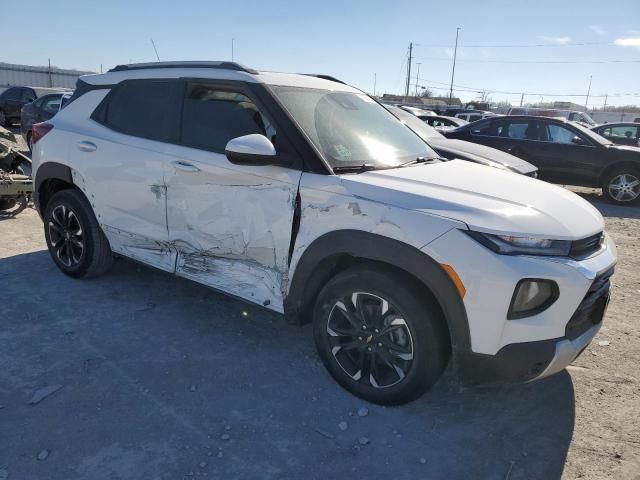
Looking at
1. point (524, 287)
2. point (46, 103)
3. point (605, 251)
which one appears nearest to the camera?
→ point (524, 287)

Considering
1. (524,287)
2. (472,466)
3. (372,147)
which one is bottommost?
(472,466)

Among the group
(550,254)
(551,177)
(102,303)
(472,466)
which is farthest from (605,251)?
(551,177)

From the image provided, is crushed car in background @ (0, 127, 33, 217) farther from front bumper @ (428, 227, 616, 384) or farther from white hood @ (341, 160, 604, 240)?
front bumper @ (428, 227, 616, 384)

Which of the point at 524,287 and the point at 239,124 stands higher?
the point at 239,124

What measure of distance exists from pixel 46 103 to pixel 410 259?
12423mm

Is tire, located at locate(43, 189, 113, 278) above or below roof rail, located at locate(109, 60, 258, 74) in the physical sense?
below

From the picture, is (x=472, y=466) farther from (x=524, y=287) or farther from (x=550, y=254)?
(x=550, y=254)

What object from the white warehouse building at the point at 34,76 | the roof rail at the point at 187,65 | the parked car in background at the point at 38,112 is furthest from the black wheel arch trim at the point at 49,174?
the white warehouse building at the point at 34,76

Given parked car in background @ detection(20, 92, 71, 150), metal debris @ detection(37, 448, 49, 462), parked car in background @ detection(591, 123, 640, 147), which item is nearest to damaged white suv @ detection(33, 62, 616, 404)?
metal debris @ detection(37, 448, 49, 462)

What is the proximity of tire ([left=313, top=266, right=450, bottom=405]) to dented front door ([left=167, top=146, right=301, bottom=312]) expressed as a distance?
397 millimetres

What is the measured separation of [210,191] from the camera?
130 inches

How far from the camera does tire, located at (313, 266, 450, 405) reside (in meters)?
2.62

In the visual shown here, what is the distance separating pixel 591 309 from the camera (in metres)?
2.63

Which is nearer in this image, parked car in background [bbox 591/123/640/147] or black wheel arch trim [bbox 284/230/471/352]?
black wheel arch trim [bbox 284/230/471/352]
